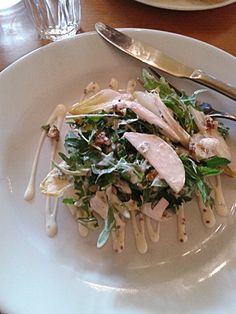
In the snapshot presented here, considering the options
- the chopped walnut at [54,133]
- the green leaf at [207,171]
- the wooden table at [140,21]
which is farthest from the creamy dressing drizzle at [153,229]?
the wooden table at [140,21]

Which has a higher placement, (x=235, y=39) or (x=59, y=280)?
(x=235, y=39)

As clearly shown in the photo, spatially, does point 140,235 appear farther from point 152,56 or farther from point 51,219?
point 152,56

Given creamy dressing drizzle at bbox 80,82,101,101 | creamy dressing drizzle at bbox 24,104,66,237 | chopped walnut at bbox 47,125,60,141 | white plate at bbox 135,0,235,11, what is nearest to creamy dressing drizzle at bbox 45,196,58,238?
creamy dressing drizzle at bbox 24,104,66,237

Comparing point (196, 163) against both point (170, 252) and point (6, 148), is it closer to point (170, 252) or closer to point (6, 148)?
point (170, 252)

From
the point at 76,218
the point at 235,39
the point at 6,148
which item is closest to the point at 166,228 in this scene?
the point at 76,218

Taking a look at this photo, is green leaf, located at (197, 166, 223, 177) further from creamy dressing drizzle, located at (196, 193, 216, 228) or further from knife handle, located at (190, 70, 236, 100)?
knife handle, located at (190, 70, 236, 100)

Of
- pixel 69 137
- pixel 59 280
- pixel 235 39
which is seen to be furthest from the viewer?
pixel 235 39
